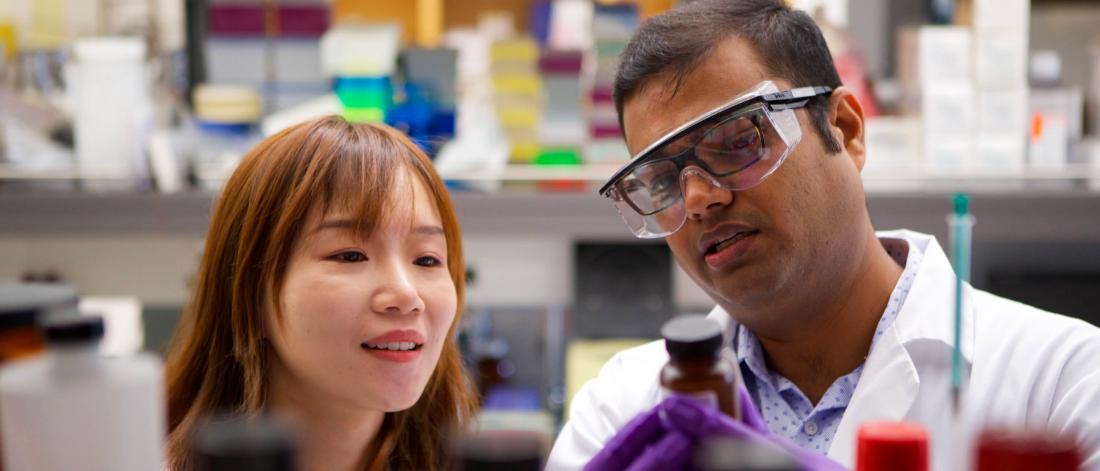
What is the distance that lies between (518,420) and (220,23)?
1187mm

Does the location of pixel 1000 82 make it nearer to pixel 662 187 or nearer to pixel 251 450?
pixel 662 187

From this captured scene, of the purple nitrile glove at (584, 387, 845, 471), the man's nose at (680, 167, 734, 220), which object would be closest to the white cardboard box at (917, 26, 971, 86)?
the man's nose at (680, 167, 734, 220)

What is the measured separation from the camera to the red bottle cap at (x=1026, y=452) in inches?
25.8

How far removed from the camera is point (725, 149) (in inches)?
53.2

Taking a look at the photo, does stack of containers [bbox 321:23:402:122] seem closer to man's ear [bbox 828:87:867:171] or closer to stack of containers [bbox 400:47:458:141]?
stack of containers [bbox 400:47:458:141]

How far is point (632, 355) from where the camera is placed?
1688 millimetres

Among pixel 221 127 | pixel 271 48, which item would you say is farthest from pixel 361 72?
pixel 221 127

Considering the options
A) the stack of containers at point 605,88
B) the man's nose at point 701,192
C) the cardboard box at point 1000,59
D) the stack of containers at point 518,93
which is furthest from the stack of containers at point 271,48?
the cardboard box at point 1000,59

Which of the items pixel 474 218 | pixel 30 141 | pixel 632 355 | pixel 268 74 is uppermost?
pixel 268 74

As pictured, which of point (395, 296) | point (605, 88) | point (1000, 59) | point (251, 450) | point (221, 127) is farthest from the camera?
point (221, 127)

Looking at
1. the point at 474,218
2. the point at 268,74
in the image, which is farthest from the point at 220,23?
the point at 474,218

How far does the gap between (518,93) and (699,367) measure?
178 centimetres

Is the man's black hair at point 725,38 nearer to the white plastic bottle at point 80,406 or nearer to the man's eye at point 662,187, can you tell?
the man's eye at point 662,187

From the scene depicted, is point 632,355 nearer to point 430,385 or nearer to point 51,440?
point 430,385
